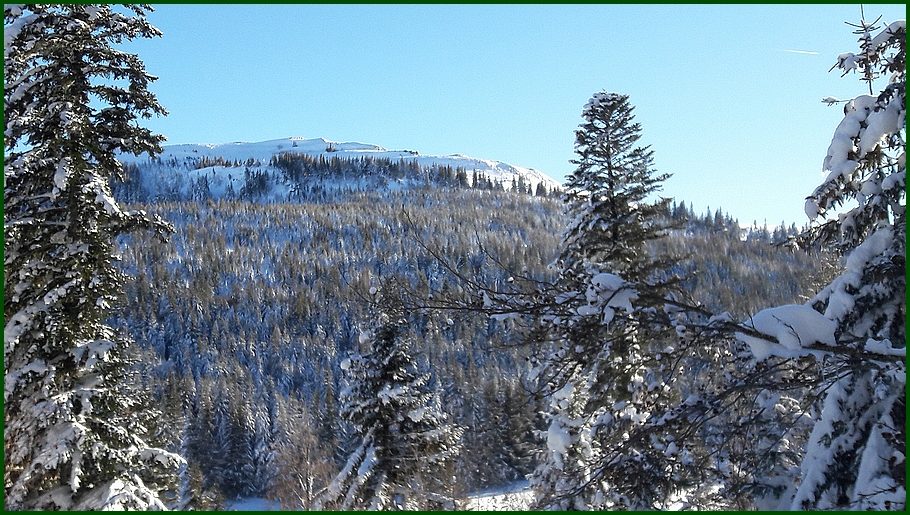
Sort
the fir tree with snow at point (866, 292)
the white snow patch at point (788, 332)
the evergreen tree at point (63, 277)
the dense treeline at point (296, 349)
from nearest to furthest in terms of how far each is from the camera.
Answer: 1. the white snow patch at point (788, 332)
2. the fir tree with snow at point (866, 292)
3. the evergreen tree at point (63, 277)
4. the dense treeline at point (296, 349)

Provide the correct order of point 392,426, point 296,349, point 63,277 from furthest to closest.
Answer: point 296,349 → point 392,426 → point 63,277

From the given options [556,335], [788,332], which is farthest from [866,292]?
[556,335]

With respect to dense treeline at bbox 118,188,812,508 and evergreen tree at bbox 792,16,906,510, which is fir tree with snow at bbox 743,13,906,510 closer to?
evergreen tree at bbox 792,16,906,510

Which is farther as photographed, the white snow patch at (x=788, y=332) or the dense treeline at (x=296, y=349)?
the dense treeline at (x=296, y=349)

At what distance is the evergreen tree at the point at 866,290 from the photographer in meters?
4.94

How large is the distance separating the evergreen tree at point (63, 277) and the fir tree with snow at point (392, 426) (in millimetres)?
6147

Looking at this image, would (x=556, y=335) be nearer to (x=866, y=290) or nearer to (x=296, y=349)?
(x=866, y=290)

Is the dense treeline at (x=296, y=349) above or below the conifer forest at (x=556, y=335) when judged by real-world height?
below

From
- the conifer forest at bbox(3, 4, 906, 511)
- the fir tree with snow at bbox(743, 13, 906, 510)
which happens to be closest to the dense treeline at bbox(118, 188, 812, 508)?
the conifer forest at bbox(3, 4, 906, 511)

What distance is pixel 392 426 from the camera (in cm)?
1463

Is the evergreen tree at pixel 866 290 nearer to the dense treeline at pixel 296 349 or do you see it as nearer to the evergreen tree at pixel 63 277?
the dense treeline at pixel 296 349

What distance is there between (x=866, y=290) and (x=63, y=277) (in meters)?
9.47

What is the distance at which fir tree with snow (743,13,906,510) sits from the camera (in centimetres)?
490

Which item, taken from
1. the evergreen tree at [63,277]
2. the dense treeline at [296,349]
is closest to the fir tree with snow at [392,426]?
the dense treeline at [296,349]
